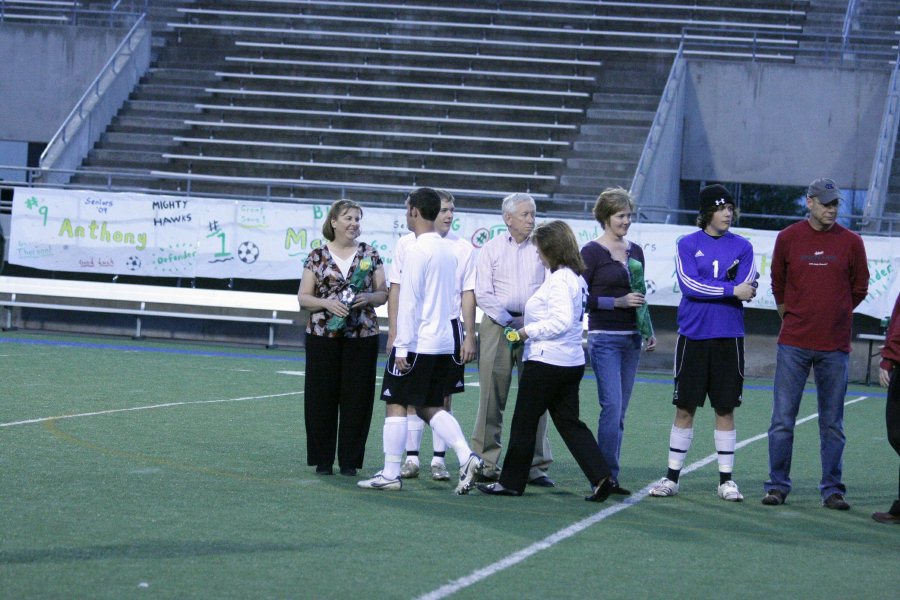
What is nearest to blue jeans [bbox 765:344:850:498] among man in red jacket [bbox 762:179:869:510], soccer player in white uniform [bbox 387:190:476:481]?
man in red jacket [bbox 762:179:869:510]

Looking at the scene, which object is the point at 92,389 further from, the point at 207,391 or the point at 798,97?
the point at 798,97

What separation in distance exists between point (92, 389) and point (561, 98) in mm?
16033

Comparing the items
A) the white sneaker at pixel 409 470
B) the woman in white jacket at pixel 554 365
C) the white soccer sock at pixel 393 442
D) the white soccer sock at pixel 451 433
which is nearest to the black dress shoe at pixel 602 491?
the woman in white jacket at pixel 554 365

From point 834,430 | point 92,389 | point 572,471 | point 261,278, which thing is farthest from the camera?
point 261,278

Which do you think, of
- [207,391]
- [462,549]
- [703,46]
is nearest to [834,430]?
[462,549]

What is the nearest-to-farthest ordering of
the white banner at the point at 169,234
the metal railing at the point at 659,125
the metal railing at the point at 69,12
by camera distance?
the white banner at the point at 169,234, the metal railing at the point at 659,125, the metal railing at the point at 69,12

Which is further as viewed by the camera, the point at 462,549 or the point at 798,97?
the point at 798,97

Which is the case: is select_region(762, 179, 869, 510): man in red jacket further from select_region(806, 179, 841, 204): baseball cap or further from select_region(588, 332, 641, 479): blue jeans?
select_region(588, 332, 641, 479): blue jeans

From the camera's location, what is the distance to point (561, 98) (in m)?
27.2

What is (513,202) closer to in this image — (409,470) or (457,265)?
(457,265)

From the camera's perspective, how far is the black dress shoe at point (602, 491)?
25.6ft

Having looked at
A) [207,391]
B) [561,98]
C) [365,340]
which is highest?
[561,98]

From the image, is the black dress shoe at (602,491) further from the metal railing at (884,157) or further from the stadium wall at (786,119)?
Answer: the stadium wall at (786,119)

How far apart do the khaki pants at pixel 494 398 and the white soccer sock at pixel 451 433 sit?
1.64 ft
